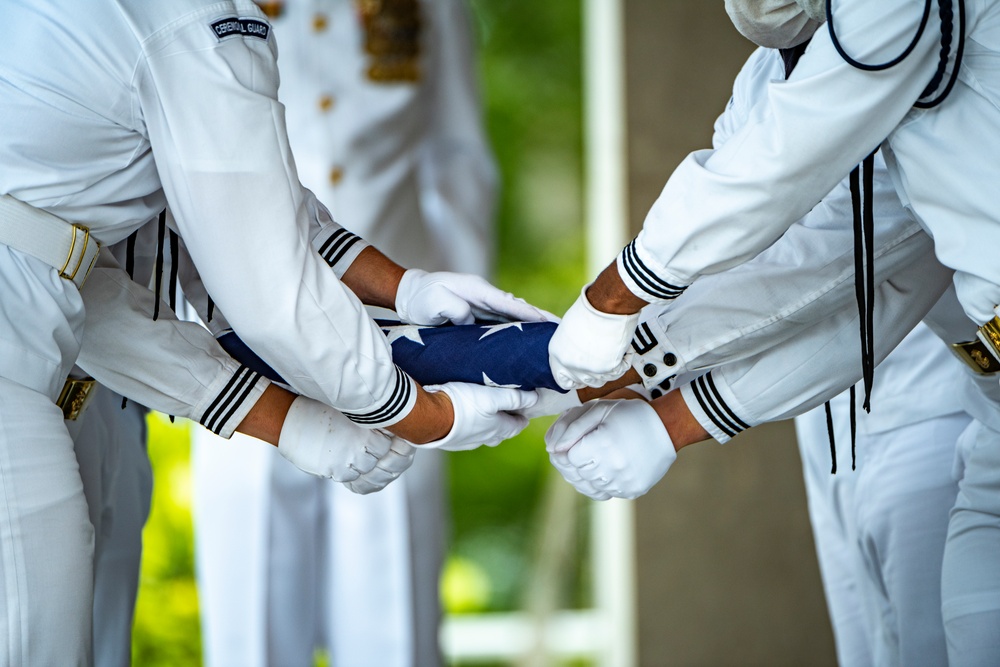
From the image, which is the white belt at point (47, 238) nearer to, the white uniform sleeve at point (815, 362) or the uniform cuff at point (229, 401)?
the uniform cuff at point (229, 401)

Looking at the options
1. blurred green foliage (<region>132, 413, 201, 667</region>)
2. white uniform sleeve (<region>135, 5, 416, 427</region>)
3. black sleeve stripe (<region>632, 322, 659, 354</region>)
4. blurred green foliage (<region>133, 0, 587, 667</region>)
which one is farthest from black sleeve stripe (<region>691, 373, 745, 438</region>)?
blurred green foliage (<region>133, 0, 587, 667</region>)

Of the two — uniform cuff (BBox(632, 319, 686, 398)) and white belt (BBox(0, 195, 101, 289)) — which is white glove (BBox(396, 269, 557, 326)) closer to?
uniform cuff (BBox(632, 319, 686, 398))

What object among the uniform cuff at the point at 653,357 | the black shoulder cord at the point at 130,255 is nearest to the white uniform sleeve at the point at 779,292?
the uniform cuff at the point at 653,357

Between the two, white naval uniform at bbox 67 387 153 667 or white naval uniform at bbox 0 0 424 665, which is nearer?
white naval uniform at bbox 0 0 424 665

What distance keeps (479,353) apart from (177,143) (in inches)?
20.3

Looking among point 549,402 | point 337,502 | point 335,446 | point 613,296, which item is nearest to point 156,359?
point 335,446

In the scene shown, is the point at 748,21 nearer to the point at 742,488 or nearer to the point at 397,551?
the point at 397,551

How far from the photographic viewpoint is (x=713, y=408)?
5.61ft

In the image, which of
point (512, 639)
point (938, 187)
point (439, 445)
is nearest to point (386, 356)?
point (439, 445)

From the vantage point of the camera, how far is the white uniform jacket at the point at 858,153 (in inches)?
50.3

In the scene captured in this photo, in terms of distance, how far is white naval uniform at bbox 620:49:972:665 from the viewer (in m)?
1.62

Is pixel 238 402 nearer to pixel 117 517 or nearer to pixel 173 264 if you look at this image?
pixel 173 264

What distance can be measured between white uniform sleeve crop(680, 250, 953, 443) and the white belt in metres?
0.87

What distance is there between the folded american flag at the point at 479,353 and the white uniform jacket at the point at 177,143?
0.71 ft
